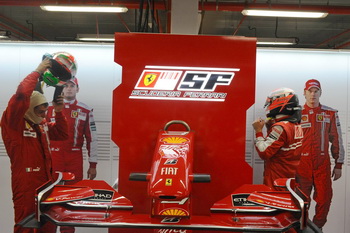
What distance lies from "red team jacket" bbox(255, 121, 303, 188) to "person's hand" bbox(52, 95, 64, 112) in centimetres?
250

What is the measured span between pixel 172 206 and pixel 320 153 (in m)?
3.45

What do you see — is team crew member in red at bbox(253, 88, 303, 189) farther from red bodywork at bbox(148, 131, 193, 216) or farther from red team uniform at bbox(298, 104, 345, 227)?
red bodywork at bbox(148, 131, 193, 216)

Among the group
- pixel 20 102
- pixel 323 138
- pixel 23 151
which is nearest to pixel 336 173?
pixel 323 138

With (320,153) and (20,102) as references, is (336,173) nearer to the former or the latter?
(320,153)

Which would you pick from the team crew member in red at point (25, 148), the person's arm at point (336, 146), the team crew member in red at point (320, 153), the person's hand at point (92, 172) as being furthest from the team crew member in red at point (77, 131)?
the person's arm at point (336, 146)

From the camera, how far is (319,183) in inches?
181

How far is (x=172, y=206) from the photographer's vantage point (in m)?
1.82

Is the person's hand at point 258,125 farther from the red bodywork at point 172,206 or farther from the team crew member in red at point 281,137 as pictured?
the red bodywork at point 172,206

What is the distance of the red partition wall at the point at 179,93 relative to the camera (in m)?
2.54

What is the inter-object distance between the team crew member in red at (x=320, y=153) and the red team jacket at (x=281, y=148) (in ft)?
2.00

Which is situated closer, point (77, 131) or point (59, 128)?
point (59, 128)

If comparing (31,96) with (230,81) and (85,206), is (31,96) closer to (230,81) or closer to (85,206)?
(85,206)

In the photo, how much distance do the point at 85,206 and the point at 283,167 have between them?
2.78m

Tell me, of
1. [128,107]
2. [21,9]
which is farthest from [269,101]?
[21,9]
